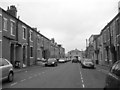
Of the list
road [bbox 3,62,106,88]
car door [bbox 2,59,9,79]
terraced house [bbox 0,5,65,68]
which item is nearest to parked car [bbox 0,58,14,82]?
car door [bbox 2,59,9,79]

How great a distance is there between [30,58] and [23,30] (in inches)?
246

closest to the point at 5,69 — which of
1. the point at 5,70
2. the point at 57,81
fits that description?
the point at 5,70

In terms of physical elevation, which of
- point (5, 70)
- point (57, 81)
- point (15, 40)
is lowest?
point (57, 81)

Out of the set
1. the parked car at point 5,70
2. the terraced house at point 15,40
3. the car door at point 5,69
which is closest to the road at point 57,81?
the parked car at point 5,70

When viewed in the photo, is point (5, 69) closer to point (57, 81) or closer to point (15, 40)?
point (57, 81)

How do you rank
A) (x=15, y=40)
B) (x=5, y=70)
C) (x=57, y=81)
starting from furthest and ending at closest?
1. (x=15, y=40)
2. (x=57, y=81)
3. (x=5, y=70)

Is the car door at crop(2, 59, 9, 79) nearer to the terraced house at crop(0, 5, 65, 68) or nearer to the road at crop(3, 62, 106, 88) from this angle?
the road at crop(3, 62, 106, 88)

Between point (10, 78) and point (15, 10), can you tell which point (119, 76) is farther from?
point (15, 10)

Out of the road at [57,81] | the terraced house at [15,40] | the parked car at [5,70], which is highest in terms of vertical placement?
the terraced house at [15,40]

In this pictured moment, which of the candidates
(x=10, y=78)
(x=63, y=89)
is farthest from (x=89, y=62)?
(x=63, y=89)

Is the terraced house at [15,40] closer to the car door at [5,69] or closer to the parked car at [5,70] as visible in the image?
the parked car at [5,70]

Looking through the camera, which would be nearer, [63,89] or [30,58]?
[63,89]

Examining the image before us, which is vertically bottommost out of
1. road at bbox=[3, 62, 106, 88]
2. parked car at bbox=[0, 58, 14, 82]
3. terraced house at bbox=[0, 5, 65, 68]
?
road at bbox=[3, 62, 106, 88]

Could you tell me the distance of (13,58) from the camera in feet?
96.3
